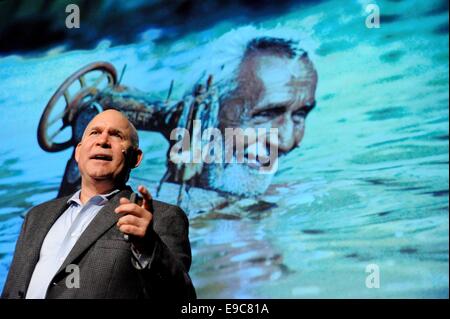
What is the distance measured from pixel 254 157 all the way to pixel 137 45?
2.82 ft

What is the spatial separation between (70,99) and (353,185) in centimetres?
149

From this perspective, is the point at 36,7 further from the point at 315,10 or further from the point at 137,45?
the point at 315,10

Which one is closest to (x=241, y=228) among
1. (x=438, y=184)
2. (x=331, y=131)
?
(x=331, y=131)

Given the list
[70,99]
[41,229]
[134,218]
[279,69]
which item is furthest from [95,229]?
[70,99]

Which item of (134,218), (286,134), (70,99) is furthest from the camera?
(70,99)

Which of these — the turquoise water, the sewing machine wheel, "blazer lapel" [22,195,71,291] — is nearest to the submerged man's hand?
"blazer lapel" [22,195,71,291]

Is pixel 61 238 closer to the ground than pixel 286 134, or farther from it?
closer to the ground

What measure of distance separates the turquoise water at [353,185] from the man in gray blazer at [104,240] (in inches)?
54.3

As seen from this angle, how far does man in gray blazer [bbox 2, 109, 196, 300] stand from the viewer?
1188 mm

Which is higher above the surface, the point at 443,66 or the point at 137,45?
the point at 137,45

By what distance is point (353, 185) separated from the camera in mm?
2799

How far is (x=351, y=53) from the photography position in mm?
2916

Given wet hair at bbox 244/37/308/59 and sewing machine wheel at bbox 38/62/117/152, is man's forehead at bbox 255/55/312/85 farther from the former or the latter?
sewing machine wheel at bbox 38/62/117/152

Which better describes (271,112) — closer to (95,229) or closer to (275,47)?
(275,47)
